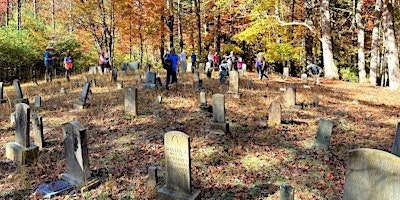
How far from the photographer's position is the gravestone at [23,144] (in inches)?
260

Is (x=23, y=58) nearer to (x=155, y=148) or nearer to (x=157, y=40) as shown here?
(x=157, y=40)

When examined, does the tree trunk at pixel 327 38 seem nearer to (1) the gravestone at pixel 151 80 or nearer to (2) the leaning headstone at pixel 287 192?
(1) the gravestone at pixel 151 80

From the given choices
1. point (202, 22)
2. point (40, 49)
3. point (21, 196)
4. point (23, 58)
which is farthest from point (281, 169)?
point (202, 22)

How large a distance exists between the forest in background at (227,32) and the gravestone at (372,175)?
46.9 feet

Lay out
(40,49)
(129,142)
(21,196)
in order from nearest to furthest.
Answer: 1. (21,196)
2. (129,142)
3. (40,49)

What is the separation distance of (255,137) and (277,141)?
1.84 ft

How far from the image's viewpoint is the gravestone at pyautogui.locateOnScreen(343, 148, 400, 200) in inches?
124

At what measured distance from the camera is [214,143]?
7.55 m

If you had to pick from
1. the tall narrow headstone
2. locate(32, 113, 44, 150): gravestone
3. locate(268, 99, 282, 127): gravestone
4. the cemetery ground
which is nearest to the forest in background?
the cemetery ground

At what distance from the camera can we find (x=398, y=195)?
3.14 m

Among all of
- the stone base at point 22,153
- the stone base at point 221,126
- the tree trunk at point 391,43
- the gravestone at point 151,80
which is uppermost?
the tree trunk at point 391,43

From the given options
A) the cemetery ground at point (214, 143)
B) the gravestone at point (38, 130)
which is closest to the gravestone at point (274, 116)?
the cemetery ground at point (214, 143)

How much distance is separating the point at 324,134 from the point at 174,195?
4.00 meters

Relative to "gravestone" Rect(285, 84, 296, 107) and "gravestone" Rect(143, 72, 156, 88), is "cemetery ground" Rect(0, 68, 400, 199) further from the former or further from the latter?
"gravestone" Rect(143, 72, 156, 88)
